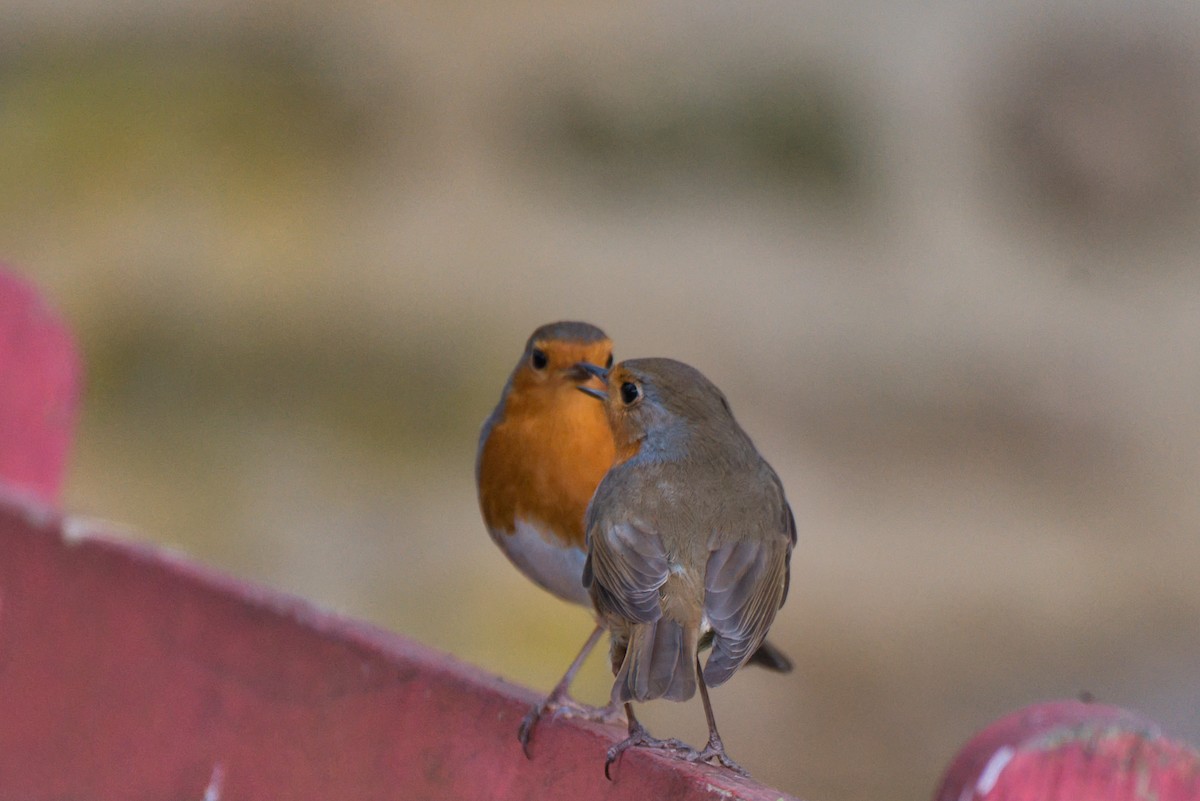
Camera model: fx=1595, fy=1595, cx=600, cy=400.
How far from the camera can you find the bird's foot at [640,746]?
178 cm

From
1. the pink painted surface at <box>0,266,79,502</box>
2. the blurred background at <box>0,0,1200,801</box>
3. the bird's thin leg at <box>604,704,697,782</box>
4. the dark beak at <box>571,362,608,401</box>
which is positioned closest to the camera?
the bird's thin leg at <box>604,704,697,782</box>

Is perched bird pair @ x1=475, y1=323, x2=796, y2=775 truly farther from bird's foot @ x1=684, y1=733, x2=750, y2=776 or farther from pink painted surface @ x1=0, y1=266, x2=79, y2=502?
pink painted surface @ x1=0, y1=266, x2=79, y2=502

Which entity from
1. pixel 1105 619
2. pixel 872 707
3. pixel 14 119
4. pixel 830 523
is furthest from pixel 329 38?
pixel 1105 619

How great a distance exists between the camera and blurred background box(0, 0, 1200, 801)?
5523 mm

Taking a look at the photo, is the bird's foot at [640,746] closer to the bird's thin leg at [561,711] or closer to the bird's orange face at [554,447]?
the bird's thin leg at [561,711]

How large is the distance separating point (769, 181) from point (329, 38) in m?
1.63

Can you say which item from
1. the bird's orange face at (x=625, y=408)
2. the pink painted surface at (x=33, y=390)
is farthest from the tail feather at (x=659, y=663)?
the pink painted surface at (x=33, y=390)

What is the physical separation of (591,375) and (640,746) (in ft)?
3.03

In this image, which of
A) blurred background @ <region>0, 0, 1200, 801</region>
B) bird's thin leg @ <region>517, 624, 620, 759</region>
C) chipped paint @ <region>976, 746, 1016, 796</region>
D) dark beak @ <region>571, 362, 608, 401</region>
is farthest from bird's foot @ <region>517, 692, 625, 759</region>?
blurred background @ <region>0, 0, 1200, 801</region>

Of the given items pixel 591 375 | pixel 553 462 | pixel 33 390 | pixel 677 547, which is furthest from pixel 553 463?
pixel 33 390

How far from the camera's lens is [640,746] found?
1.79 m

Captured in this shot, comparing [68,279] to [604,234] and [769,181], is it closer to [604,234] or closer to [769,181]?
[604,234]

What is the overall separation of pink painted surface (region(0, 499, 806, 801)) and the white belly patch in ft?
1.53

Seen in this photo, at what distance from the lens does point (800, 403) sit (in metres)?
5.77
